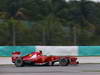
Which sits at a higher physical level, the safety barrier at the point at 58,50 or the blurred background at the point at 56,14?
the blurred background at the point at 56,14

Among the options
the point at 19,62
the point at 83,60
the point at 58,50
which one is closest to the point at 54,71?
the point at 19,62

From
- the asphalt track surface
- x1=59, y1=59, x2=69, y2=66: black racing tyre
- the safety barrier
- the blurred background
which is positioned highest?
the blurred background

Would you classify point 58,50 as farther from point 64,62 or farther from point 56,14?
point 56,14

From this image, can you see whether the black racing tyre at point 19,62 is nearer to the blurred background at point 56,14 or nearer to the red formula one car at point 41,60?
the red formula one car at point 41,60

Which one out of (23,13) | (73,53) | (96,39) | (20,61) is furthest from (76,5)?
(20,61)

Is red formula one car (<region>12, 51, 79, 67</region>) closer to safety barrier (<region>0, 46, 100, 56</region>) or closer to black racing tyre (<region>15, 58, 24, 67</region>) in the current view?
black racing tyre (<region>15, 58, 24, 67</region>)

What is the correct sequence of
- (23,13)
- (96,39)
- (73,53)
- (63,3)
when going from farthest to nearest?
(63,3), (23,13), (96,39), (73,53)

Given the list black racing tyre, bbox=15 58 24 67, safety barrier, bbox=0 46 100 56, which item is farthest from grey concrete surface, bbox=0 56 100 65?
black racing tyre, bbox=15 58 24 67

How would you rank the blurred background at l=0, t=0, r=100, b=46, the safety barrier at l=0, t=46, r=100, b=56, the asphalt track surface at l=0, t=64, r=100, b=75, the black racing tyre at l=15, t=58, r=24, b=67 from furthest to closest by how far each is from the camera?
the blurred background at l=0, t=0, r=100, b=46 → the safety barrier at l=0, t=46, r=100, b=56 → the black racing tyre at l=15, t=58, r=24, b=67 → the asphalt track surface at l=0, t=64, r=100, b=75

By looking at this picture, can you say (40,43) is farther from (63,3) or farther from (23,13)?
(63,3)

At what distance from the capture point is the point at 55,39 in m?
A: 31.7

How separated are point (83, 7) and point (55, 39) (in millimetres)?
30400

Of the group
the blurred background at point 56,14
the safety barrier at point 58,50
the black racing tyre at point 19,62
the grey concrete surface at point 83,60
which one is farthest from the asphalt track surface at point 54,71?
the blurred background at point 56,14

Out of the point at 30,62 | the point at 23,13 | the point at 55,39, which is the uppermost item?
the point at 23,13
